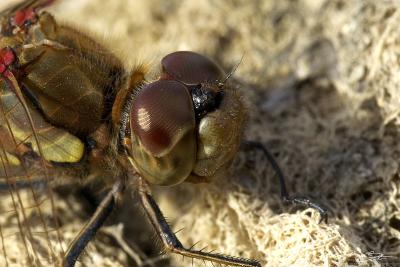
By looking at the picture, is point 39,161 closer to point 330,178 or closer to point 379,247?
point 330,178

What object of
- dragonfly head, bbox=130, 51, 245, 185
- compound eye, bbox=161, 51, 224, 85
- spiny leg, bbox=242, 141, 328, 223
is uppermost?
compound eye, bbox=161, 51, 224, 85

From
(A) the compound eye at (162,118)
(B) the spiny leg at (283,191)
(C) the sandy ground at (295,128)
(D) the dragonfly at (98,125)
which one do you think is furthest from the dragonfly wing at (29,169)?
(B) the spiny leg at (283,191)

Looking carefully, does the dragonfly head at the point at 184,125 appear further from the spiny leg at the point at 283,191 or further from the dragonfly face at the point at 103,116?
the spiny leg at the point at 283,191

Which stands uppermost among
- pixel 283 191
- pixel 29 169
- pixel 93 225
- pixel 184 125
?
pixel 29 169

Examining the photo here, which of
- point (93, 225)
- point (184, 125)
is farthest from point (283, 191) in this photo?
point (93, 225)

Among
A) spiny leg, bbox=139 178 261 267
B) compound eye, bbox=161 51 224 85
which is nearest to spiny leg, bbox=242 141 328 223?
spiny leg, bbox=139 178 261 267

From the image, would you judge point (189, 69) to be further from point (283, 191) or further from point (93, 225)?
point (93, 225)

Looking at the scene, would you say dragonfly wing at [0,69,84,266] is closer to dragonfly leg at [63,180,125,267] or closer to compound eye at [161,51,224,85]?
dragonfly leg at [63,180,125,267]
